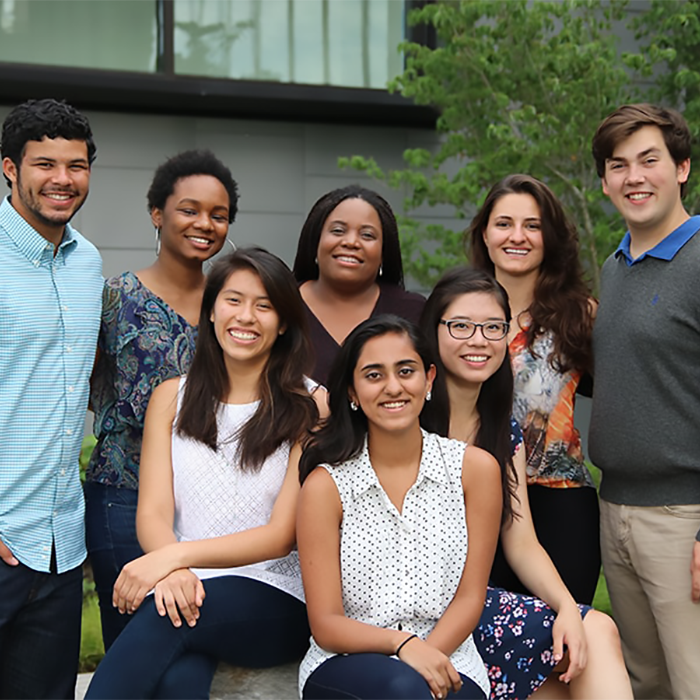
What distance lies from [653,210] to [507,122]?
3253 mm

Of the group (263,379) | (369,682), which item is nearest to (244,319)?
(263,379)

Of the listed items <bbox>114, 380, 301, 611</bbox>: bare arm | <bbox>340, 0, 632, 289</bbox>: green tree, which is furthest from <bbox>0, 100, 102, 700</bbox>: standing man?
<bbox>340, 0, 632, 289</bbox>: green tree

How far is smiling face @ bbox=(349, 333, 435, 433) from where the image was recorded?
3.29m

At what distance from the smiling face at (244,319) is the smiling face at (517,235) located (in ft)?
3.01

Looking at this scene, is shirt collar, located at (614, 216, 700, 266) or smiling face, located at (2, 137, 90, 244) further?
shirt collar, located at (614, 216, 700, 266)

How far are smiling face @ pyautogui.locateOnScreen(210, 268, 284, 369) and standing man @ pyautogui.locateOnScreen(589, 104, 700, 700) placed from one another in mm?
1208

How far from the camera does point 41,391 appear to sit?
3.36m

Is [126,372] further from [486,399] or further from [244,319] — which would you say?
[486,399]

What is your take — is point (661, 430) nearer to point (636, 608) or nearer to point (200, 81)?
point (636, 608)

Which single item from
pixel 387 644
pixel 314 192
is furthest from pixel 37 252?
pixel 314 192

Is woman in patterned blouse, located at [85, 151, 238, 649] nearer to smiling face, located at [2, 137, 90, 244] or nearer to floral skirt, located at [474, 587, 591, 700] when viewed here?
smiling face, located at [2, 137, 90, 244]

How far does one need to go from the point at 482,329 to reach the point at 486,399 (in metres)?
0.26

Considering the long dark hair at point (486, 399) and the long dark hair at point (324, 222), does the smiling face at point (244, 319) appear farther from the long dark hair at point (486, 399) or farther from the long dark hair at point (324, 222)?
the long dark hair at point (324, 222)

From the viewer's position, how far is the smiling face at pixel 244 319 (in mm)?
3594
